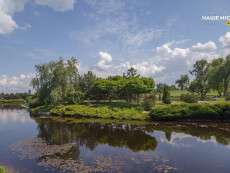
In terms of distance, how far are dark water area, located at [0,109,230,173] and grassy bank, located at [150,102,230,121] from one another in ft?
20.3

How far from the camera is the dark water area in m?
23.1

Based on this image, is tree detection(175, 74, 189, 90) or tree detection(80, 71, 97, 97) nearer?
tree detection(80, 71, 97, 97)

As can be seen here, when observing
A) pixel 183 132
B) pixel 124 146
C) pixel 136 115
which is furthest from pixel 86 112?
pixel 124 146

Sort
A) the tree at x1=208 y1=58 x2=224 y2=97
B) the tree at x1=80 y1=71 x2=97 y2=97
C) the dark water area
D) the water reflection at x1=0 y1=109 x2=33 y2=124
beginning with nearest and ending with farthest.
Result: the dark water area, the water reflection at x1=0 y1=109 x2=33 y2=124, the tree at x1=208 y1=58 x2=224 y2=97, the tree at x1=80 y1=71 x2=97 y2=97

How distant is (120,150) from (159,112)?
24419 millimetres

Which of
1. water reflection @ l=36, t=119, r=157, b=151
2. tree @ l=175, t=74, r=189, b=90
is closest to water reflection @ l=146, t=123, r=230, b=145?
water reflection @ l=36, t=119, r=157, b=151

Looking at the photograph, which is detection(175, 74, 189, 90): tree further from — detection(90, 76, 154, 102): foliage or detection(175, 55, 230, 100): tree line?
detection(90, 76, 154, 102): foliage

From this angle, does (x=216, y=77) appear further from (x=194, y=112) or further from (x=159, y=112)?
(x=159, y=112)

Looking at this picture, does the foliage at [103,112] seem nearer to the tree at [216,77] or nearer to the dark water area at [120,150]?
the dark water area at [120,150]

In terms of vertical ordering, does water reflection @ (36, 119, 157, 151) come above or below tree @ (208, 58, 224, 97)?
below

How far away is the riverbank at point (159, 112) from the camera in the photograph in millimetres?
50594

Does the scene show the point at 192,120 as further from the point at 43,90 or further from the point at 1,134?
the point at 43,90

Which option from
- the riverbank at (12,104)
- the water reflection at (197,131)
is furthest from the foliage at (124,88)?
the riverbank at (12,104)

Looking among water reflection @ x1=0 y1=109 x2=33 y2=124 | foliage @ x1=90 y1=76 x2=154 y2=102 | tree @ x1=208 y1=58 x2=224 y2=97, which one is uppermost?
tree @ x1=208 y1=58 x2=224 y2=97
